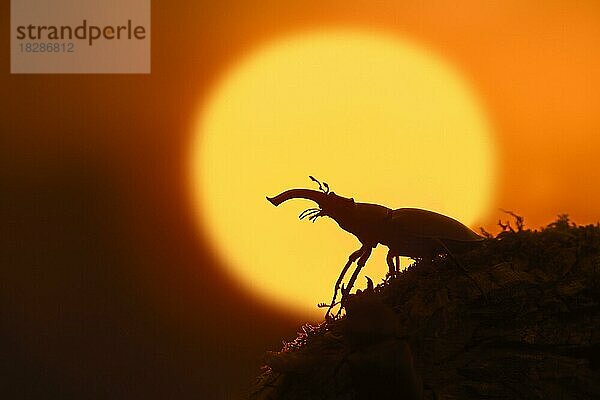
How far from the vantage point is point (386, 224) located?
93 cm

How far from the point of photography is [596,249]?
821 mm

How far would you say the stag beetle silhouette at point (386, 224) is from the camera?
0.90 m

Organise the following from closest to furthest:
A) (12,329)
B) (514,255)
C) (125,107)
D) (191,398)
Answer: (514,255), (191,398), (12,329), (125,107)

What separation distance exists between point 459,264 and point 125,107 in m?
5.10

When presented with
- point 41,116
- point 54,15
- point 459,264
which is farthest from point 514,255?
point 41,116

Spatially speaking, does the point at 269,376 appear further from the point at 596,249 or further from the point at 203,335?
the point at 203,335

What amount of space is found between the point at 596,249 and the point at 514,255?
0.35 ft

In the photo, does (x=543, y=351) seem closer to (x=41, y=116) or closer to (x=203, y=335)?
(x=203, y=335)

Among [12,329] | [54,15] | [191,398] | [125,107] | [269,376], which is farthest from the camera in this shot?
[125,107]

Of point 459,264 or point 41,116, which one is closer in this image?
point 459,264

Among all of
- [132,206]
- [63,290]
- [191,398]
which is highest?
[132,206]

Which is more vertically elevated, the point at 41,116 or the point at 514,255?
the point at 41,116

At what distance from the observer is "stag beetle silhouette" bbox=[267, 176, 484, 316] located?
900 millimetres

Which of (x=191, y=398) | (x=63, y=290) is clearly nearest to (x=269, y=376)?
(x=191, y=398)
